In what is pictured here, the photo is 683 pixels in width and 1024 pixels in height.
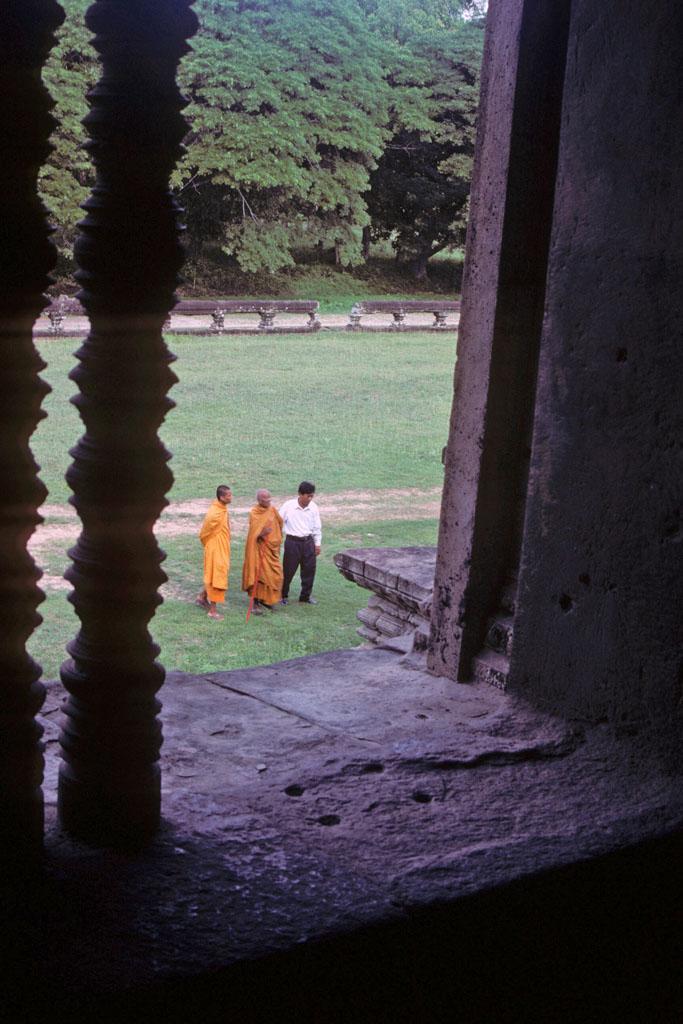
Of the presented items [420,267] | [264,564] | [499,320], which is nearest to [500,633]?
[499,320]

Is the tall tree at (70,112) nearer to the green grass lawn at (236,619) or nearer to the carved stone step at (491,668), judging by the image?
the green grass lawn at (236,619)

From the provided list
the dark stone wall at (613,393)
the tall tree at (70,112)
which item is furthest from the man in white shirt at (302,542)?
the tall tree at (70,112)

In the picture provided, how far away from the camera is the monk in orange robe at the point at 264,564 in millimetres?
10656

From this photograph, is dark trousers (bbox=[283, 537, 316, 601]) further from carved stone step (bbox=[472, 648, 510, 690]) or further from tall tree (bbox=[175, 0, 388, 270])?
tall tree (bbox=[175, 0, 388, 270])

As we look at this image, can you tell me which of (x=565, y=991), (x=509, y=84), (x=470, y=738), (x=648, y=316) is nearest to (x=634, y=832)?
(x=565, y=991)

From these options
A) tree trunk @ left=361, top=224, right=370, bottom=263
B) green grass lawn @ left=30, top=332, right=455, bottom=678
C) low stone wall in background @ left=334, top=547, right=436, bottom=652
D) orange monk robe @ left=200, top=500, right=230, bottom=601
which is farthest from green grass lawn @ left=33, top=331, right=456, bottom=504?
tree trunk @ left=361, top=224, right=370, bottom=263

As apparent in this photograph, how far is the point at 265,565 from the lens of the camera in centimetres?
1063

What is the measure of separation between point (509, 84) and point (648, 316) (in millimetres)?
1133

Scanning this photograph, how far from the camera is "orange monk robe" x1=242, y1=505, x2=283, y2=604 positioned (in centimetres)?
1066

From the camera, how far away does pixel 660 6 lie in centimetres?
274

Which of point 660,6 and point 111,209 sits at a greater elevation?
point 660,6

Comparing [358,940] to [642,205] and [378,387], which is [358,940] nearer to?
[642,205]

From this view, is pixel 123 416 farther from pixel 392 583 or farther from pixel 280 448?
pixel 280 448

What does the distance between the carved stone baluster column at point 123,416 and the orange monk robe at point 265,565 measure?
8.53 meters
